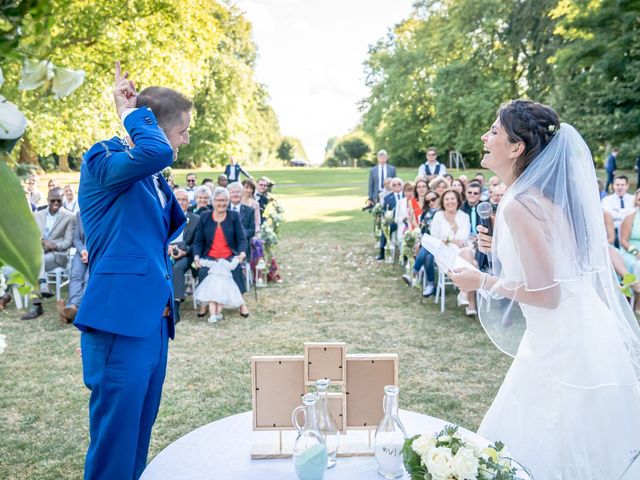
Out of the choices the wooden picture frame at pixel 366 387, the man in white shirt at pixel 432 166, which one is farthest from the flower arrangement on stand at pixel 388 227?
the wooden picture frame at pixel 366 387

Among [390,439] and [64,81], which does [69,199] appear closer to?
[390,439]

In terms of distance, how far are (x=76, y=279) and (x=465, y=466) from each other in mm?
6801

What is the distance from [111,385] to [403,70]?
4108 cm

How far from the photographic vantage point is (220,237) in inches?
297

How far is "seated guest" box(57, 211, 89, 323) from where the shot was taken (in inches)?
271

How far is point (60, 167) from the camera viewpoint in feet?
120

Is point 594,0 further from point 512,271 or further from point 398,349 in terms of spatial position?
point 512,271

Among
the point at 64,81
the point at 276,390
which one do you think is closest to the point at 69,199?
the point at 276,390

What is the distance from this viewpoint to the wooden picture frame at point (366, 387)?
2.07 metres

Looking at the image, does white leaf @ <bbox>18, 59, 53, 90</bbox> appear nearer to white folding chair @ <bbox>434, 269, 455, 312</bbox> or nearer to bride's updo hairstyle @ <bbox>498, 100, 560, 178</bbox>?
bride's updo hairstyle @ <bbox>498, 100, 560, 178</bbox>

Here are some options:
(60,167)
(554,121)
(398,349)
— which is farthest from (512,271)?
(60,167)

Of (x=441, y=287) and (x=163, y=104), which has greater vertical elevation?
(x=163, y=104)

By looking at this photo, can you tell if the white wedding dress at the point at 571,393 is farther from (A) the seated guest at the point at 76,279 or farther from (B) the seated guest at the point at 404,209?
(B) the seated guest at the point at 404,209

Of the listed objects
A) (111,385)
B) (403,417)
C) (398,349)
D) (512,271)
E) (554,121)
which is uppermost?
(554,121)
